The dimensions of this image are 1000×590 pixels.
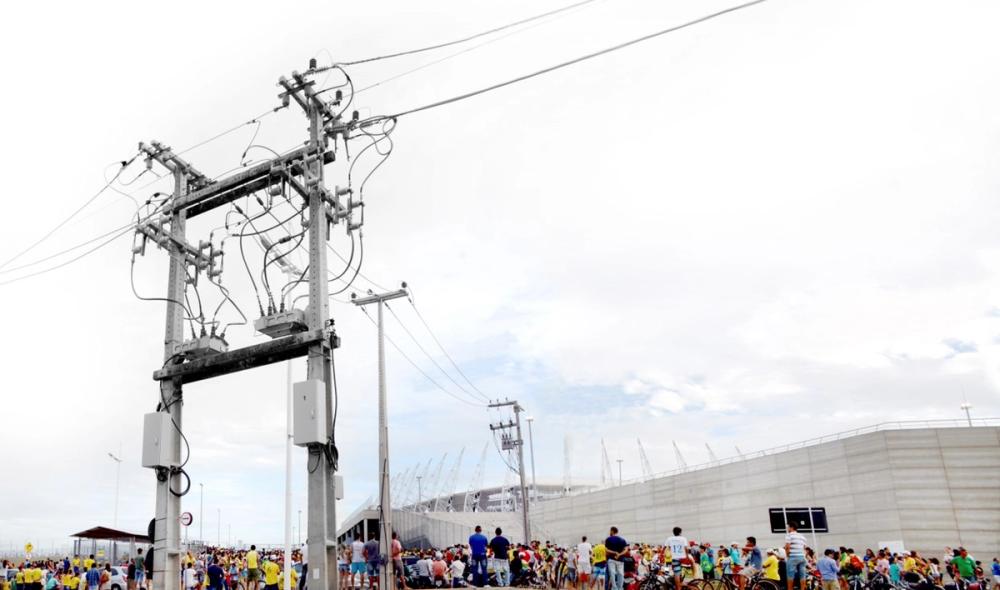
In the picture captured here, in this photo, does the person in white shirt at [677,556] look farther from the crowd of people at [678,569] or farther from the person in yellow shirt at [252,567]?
the person in yellow shirt at [252,567]

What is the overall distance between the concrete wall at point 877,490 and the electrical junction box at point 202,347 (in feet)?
110

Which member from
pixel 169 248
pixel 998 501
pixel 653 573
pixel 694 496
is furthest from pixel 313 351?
pixel 694 496

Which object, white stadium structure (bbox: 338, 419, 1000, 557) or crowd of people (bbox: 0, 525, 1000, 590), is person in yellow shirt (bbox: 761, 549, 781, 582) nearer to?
crowd of people (bbox: 0, 525, 1000, 590)

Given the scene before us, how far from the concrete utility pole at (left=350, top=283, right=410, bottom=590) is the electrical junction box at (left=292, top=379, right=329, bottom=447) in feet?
35.5

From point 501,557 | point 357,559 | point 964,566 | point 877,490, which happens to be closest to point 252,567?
point 357,559

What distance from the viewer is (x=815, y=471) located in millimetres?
41375

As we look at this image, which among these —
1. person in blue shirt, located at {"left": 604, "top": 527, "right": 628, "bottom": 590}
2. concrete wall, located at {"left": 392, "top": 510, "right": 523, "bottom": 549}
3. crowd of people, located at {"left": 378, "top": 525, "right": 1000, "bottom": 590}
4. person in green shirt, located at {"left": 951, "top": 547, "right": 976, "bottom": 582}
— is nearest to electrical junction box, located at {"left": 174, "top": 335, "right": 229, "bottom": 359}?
crowd of people, located at {"left": 378, "top": 525, "right": 1000, "bottom": 590}

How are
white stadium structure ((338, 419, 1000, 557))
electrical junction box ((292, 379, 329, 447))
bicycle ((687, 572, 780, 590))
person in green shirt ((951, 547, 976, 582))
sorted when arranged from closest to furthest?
electrical junction box ((292, 379, 329, 447))
bicycle ((687, 572, 780, 590))
person in green shirt ((951, 547, 976, 582))
white stadium structure ((338, 419, 1000, 557))

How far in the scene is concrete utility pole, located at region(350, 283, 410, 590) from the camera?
22.8 meters

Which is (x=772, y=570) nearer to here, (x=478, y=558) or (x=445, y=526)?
(x=478, y=558)

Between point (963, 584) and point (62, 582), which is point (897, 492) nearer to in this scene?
point (963, 584)

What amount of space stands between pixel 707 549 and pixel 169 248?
1876 centimetres

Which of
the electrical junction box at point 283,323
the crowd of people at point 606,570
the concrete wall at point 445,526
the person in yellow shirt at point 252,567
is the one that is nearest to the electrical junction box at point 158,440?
the crowd of people at point 606,570

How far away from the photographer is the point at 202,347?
48.2 ft
